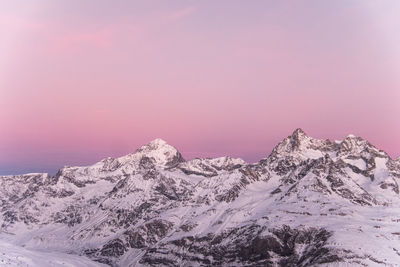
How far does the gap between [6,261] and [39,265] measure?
27.2 metres

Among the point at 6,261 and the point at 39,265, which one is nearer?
the point at 6,261

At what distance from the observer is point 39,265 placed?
181m

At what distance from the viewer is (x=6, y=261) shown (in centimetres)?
15462
